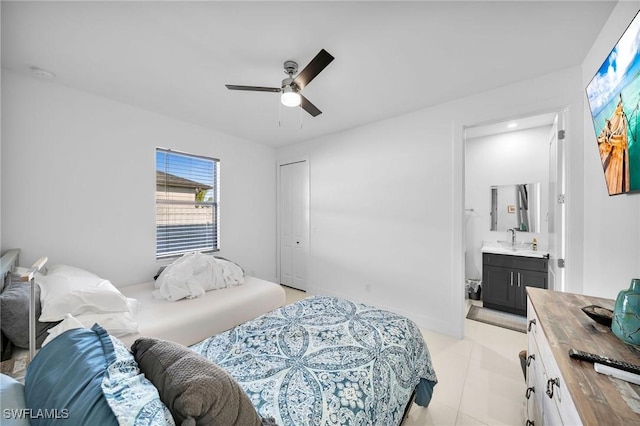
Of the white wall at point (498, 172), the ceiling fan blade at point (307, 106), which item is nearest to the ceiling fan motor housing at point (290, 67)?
the ceiling fan blade at point (307, 106)

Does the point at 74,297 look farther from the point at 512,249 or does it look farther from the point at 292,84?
the point at 512,249

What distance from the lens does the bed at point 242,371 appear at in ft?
2.19

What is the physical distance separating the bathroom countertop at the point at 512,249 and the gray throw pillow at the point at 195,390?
3722mm

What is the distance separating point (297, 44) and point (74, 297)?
7.96ft

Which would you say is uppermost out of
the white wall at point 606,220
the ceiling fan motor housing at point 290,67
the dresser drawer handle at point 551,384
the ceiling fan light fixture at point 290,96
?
the ceiling fan motor housing at point 290,67

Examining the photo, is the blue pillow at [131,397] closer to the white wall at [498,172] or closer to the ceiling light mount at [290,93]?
the ceiling light mount at [290,93]

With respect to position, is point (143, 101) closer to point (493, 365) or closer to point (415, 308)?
point (415, 308)

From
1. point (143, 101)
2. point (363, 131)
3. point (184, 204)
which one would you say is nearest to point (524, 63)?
point (363, 131)

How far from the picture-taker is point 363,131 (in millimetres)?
3400

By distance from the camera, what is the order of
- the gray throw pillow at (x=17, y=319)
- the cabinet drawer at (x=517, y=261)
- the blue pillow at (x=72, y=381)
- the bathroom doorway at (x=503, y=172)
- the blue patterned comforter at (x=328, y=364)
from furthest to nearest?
1. the bathroom doorway at (x=503, y=172)
2. the cabinet drawer at (x=517, y=261)
3. the gray throw pillow at (x=17, y=319)
4. the blue patterned comforter at (x=328, y=364)
5. the blue pillow at (x=72, y=381)

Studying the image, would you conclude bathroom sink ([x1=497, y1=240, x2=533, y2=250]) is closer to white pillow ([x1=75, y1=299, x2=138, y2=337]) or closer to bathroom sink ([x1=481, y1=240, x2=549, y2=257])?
bathroom sink ([x1=481, y1=240, x2=549, y2=257])

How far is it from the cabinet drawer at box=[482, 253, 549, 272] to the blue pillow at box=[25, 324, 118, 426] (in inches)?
160

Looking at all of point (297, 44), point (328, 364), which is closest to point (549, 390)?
point (328, 364)

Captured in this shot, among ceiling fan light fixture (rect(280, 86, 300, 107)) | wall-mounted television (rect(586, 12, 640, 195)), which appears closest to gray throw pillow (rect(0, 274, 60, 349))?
ceiling fan light fixture (rect(280, 86, 300, 107))
